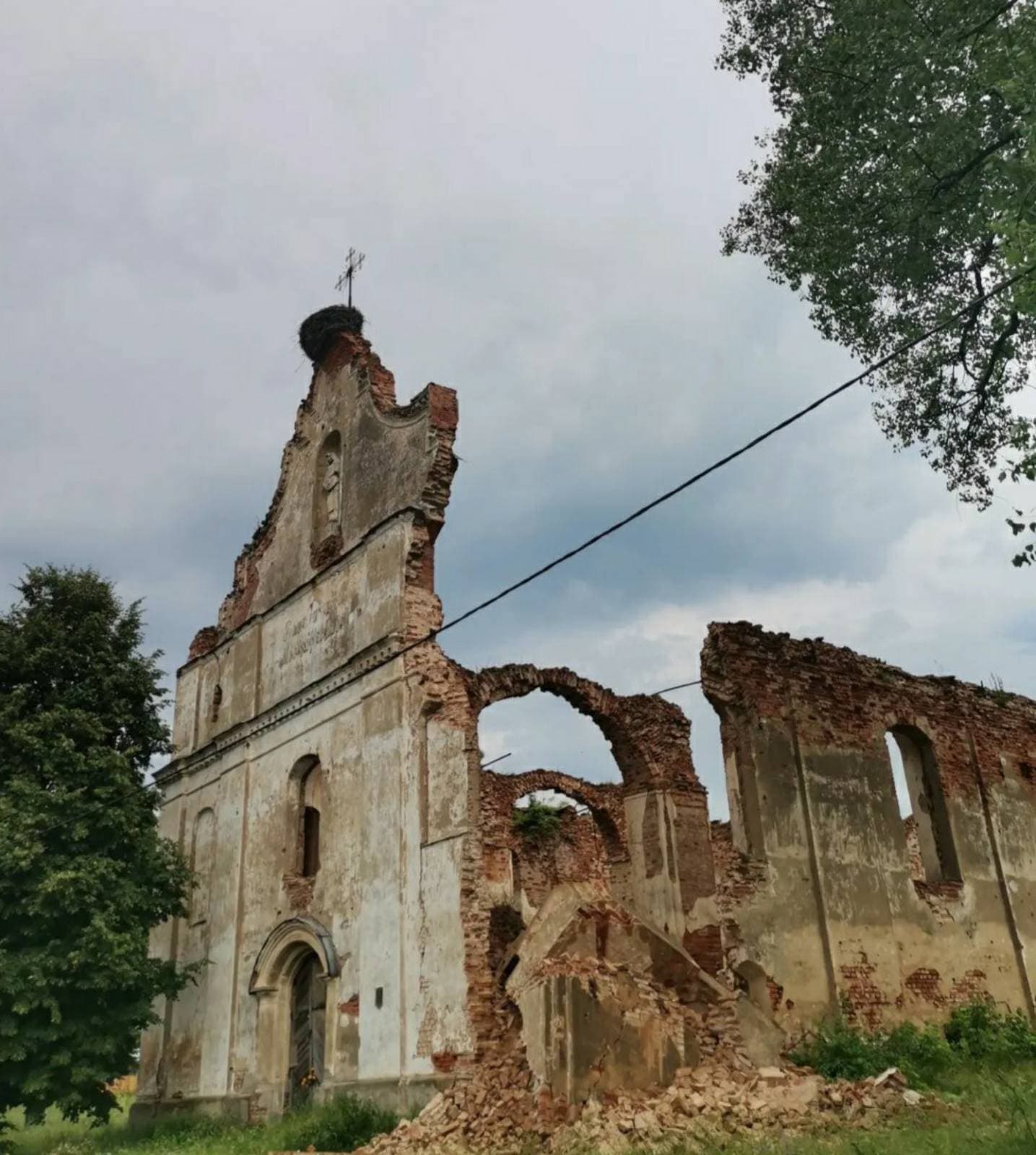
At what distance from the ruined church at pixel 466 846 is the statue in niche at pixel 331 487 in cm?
8

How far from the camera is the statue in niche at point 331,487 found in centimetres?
1839

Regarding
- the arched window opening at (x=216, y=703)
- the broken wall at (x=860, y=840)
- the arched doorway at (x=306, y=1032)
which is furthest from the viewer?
the arched window opening at (x=216, y=703)

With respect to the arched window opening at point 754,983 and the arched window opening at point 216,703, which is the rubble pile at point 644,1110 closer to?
the arched window opening at point 754,983

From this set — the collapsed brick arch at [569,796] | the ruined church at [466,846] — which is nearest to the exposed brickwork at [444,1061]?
the ruined church at [466,846]

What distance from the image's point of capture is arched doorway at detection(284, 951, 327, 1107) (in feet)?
50.4

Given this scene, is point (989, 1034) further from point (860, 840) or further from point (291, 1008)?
point (291, 1008)

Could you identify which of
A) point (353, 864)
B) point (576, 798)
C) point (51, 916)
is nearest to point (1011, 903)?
point (576, 798)

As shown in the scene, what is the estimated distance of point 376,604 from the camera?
637 inches

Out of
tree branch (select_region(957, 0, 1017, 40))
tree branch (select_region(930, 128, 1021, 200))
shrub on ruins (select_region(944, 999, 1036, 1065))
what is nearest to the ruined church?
shrub on ruins (select_region(944, 999, 1036, 1065))

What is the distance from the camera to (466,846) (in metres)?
13.6

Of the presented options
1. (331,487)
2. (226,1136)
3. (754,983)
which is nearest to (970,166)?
(754,983)

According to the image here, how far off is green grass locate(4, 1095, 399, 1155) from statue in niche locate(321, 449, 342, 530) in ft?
27.7

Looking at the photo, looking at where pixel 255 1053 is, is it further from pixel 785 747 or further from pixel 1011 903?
pixel 1011 903

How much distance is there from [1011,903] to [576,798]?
7.80 m
